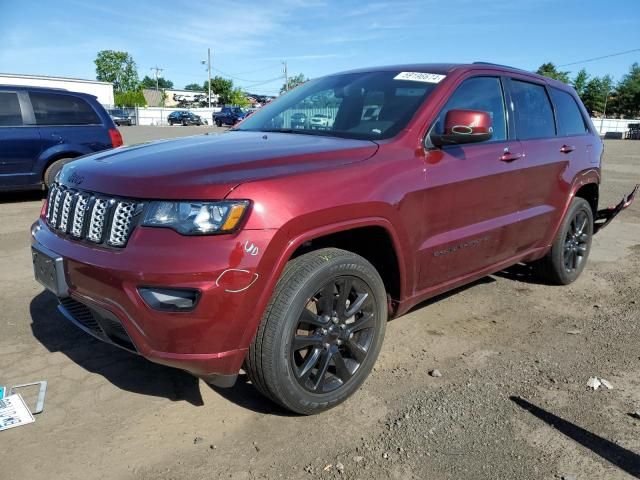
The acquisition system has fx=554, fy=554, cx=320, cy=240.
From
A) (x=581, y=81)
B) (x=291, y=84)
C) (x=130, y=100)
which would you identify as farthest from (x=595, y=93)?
(x=130, y=100)

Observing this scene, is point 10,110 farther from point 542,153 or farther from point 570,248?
point 570,248

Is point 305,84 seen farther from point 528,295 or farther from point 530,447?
point 530,447

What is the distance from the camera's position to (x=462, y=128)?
10.6ft

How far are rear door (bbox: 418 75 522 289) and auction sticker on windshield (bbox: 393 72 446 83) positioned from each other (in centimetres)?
16

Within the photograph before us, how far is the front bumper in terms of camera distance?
92.4 inches

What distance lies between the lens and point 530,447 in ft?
8.79

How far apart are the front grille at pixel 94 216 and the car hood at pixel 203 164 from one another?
47mm

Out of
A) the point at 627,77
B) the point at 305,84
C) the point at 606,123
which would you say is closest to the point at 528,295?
the point at 305,84

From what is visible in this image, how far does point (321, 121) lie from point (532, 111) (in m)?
1.87

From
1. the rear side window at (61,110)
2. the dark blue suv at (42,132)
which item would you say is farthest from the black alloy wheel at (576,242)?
the rear side window at (61,110)

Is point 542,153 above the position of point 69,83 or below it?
above

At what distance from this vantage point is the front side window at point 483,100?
11.8ft

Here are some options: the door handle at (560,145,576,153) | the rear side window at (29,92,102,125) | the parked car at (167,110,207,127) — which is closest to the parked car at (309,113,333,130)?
the door handle at (560,145,576,153)

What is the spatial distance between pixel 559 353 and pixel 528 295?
1.29 metres
